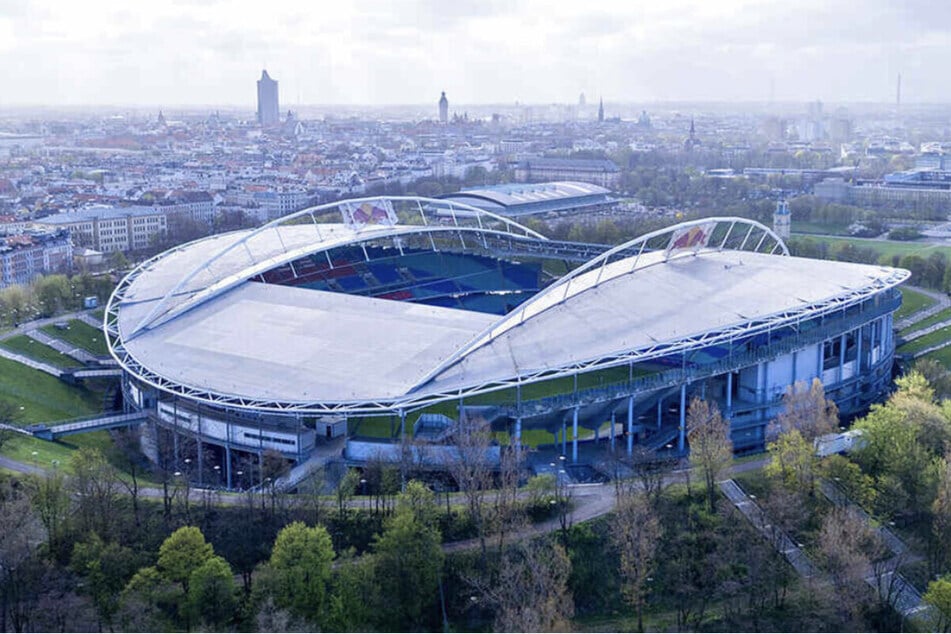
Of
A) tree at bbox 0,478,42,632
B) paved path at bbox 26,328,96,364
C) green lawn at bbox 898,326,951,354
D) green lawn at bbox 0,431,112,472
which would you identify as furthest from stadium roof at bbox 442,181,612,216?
tree at bbox 0,478,42,632

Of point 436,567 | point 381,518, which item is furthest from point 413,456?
point 436,567

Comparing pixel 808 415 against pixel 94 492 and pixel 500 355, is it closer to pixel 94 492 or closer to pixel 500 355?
pixel 500 355

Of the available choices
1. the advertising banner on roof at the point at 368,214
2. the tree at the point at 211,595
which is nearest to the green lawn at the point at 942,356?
the advertising banner on roof at the point at 368,214

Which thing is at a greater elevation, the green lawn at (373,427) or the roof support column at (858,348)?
the roof support column at (858,348)

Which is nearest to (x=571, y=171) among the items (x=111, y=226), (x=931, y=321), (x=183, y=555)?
(x=111, y=226)

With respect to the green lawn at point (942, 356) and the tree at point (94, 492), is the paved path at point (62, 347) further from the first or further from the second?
the green lawn at point (942, 356)

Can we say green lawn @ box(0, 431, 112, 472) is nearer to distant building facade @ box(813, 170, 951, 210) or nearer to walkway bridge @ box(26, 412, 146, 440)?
walkway bridge @ box(26, 412, 146, 440)
